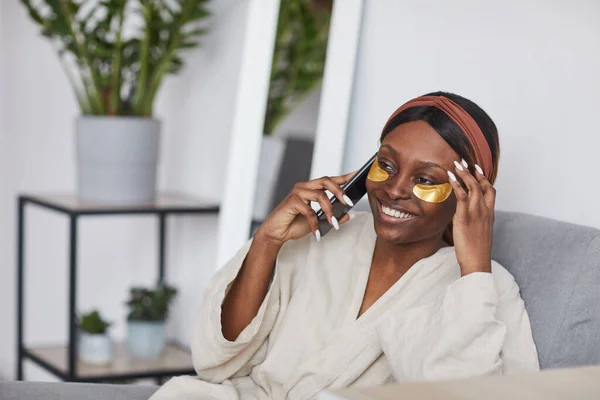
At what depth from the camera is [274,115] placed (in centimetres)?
272

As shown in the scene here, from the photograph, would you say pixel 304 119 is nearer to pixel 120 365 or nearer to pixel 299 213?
pixel 299 213

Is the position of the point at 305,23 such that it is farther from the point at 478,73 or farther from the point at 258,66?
the point at 478,73

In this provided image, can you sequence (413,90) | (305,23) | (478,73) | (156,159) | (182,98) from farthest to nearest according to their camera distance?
(182,98)
(156,159)
(305,23)
(413,90)
(478,73)

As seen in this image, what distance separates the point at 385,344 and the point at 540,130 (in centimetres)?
64

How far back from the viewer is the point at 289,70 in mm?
2707

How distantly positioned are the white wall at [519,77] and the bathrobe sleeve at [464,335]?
380 mm

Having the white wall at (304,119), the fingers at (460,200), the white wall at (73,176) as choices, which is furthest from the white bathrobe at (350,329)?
the white wall at (73,176)

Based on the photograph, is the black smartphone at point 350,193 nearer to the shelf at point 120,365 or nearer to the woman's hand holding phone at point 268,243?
the woman's hand holding phone at point 268,243

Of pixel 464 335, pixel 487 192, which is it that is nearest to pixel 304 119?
pixel 487 192

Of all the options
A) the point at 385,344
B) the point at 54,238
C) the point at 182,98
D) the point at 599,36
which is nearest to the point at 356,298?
the point at 385,344

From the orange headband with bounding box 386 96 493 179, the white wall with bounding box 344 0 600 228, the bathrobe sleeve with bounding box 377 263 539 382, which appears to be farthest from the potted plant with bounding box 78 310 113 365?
the orange headband with bounding box 386 96 493 179

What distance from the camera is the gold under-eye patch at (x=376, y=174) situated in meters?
1.69

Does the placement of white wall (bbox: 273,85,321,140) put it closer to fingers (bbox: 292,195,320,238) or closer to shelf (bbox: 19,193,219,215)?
shelf (bbox: 19,193,219,215)

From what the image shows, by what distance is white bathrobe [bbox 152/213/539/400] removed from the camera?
1531 mm
